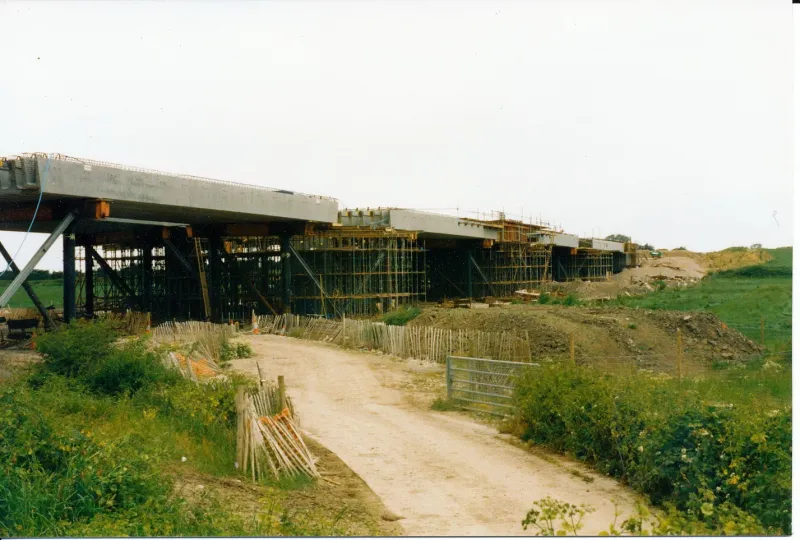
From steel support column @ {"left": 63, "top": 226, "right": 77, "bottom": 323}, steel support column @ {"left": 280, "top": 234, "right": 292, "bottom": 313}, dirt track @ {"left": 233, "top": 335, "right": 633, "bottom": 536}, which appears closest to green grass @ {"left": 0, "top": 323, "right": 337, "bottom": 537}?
dirt track @ {"left": 233, "top": 335, "right": 633, "bottom": 536}

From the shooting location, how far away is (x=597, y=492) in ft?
31.3

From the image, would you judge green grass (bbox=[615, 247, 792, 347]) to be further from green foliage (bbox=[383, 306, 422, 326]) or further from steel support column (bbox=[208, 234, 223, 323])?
steel support column (bbox=[208, 234, 223, 323])

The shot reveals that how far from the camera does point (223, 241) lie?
131 ft

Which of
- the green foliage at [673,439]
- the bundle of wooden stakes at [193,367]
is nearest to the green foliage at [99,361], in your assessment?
the bundle of wooden stakes at [193,367]

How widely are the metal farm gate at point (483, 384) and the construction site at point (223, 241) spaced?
638 inches

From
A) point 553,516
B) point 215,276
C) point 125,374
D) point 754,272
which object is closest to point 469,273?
point 215,276

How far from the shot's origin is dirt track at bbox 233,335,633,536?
8633 millimetres

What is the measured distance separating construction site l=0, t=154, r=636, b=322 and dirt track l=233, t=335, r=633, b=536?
12662mm

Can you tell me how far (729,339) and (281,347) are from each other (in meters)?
17.6

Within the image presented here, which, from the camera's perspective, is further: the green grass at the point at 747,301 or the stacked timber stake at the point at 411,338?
the green grass at the point at 747,301

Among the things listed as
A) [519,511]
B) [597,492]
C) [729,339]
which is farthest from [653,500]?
[729,339]

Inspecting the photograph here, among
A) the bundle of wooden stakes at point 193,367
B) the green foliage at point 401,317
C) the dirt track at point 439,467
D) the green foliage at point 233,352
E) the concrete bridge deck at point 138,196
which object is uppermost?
the concrete bridge deck at point 138,196

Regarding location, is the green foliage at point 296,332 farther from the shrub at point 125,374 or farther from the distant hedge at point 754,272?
the distant hedge at point 754,272

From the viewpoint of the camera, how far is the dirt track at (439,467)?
8633mm
